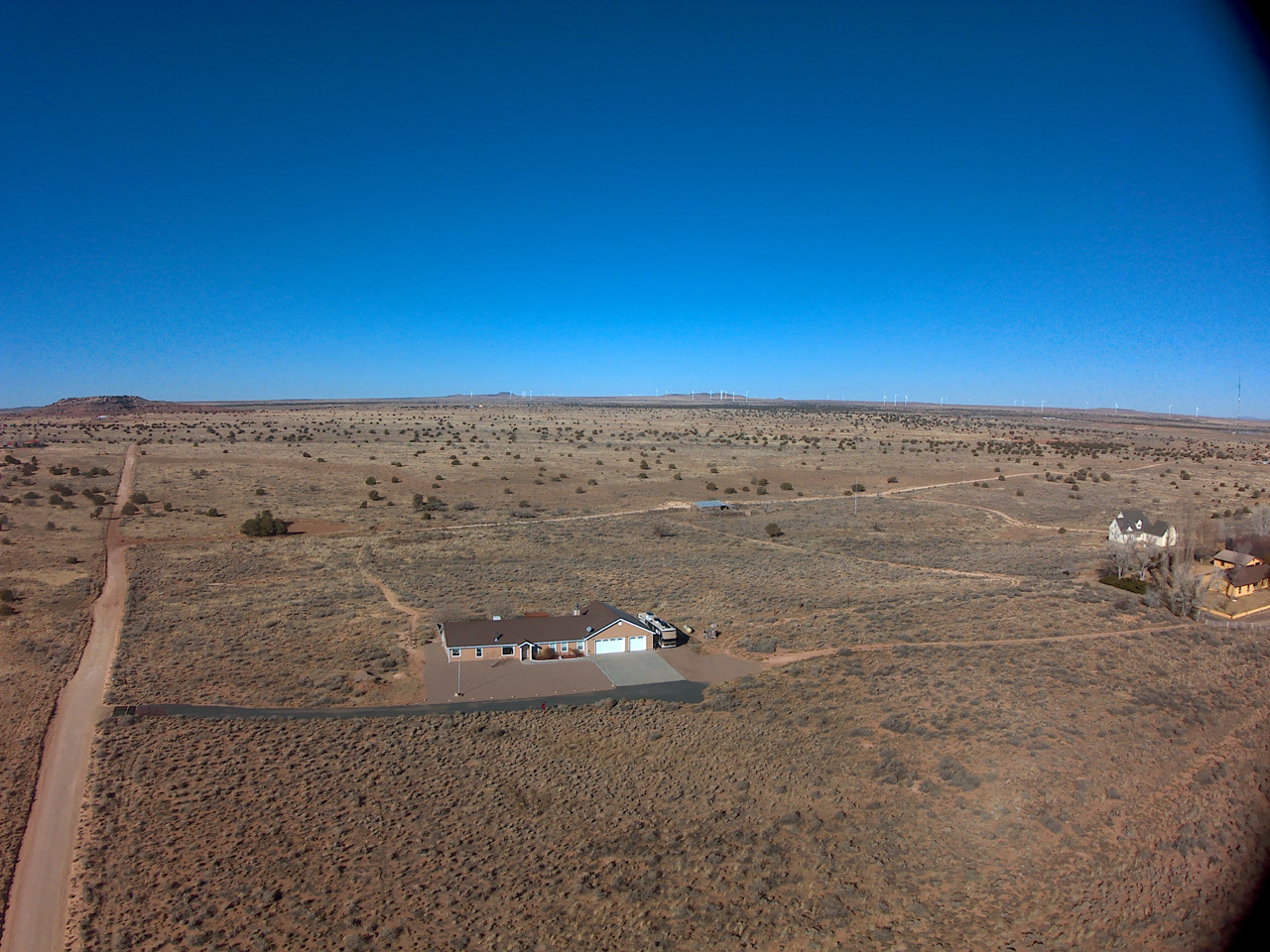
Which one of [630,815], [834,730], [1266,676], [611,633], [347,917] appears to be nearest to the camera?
[347,917]

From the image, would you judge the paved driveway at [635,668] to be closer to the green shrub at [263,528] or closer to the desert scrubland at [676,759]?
the desert scrubland at [676,759]

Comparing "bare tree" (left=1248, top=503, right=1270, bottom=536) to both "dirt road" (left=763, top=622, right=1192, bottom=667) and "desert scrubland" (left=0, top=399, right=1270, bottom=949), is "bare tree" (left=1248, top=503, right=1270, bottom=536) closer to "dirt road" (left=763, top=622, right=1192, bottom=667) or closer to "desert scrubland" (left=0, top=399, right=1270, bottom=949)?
"desert scrubland" (left=0, top=399, right=1270, bottom=949)

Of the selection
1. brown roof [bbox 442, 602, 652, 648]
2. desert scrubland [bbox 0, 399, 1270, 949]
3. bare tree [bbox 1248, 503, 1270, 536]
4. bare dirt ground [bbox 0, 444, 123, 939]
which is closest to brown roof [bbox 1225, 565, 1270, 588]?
desert scrubland [bbox 0, 399, 1270, 949]

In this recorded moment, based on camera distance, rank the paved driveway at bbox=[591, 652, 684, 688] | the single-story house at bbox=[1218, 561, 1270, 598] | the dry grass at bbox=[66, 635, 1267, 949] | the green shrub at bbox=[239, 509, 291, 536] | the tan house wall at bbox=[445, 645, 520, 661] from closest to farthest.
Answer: the dry grass at bbox=[66, 635, 1267, 949], the paved driveway at bbox=[591, 652, 684, 688], the tan house wall at bbox=[445, 645, 520, 661], the single-story house at bbox=[1218, 561, 1270, 598], the green shrub at bbox=[239, 509, 291, 536]

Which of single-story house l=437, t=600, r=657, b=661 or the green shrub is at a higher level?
the green shrub

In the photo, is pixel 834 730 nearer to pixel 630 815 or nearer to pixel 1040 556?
pixel 630 815

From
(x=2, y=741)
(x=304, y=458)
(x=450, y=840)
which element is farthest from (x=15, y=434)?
(x=450, y=840)

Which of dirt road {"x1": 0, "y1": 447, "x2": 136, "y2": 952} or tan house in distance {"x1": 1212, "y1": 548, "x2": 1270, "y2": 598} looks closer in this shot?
dirt road {"x1": 0, "y1": 447, "x2": 136, "y2": 952}
